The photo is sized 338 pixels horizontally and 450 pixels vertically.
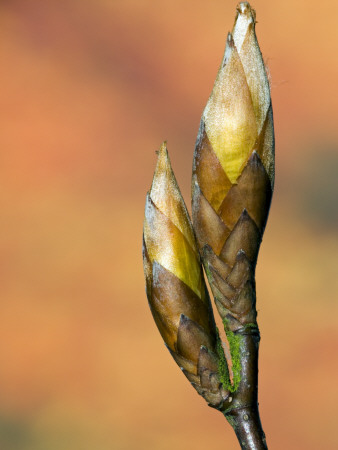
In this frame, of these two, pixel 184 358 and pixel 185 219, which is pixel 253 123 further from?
pixel 184 358

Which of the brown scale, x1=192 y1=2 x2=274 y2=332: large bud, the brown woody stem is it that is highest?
x1=192 y1=2 x2=274 y2=332: large bud

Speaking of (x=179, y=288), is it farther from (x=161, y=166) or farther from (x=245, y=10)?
(x=245, y=10)

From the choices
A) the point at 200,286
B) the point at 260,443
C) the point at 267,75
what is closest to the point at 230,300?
the point at 200,286

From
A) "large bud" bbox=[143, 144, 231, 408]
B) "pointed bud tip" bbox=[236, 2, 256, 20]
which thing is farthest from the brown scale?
"pointed bud tip" bbox=[236, 2, 256, 20]


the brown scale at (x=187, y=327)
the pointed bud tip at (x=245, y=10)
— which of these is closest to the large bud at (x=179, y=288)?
Answer: the brown scale at (x=187, y=327)

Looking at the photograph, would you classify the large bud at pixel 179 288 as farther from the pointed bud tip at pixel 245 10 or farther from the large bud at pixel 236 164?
the pointed bud tip at pixel 245 10

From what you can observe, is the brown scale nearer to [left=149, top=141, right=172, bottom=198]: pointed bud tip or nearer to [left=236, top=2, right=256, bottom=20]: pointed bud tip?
[left=149, top=141, right=172, bottom=198]: pointed bud tip
